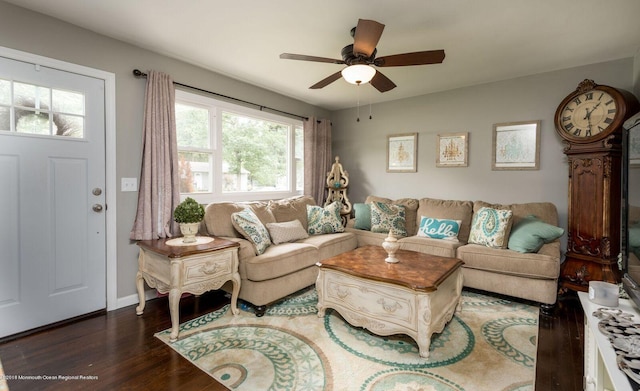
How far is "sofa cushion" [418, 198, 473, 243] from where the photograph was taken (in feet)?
12.0

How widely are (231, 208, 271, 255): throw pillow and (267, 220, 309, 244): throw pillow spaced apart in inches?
8.1

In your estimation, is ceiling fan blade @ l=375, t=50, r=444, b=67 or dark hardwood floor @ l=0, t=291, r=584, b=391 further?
ceiling fan blade @ l=375, t=50, r=444, b=67

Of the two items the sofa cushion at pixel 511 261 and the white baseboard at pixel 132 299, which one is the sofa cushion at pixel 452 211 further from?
the white baseboard at pixel 132 299

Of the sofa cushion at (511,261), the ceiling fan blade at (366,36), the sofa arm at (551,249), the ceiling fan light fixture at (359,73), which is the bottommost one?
the sofa cushion at (511,261)

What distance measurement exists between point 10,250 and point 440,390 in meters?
3.08

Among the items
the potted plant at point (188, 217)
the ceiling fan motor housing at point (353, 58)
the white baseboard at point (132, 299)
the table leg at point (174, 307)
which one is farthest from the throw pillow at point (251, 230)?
the ceiling fan motor housing at point (353, 58)

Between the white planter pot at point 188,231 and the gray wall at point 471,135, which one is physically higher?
the gray wall at point 471,135

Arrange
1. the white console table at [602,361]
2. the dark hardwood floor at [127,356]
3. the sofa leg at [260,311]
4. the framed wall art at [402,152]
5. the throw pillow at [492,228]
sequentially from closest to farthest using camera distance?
the white console table at [602,361], the dark hardwood floor at [127,356], the sofa leg at [260,311], the throw pillow at [492,228], the framed wall art at [402,152]

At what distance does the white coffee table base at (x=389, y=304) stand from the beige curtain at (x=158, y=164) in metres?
1.64

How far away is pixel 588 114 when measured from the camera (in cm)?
291

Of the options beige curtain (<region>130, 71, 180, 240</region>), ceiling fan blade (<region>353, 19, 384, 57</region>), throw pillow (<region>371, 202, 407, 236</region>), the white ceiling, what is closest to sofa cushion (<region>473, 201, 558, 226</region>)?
throw pillow (<region>371, 202, 407, 236</region>)

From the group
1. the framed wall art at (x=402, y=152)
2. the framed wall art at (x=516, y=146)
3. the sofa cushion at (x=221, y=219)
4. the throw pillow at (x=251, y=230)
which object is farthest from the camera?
the framed wall art at (x=402, y=152)

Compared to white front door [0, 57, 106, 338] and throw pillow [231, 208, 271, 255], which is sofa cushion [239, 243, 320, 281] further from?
white front door [0, 57, 106, 338]

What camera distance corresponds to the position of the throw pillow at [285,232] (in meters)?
3.17
